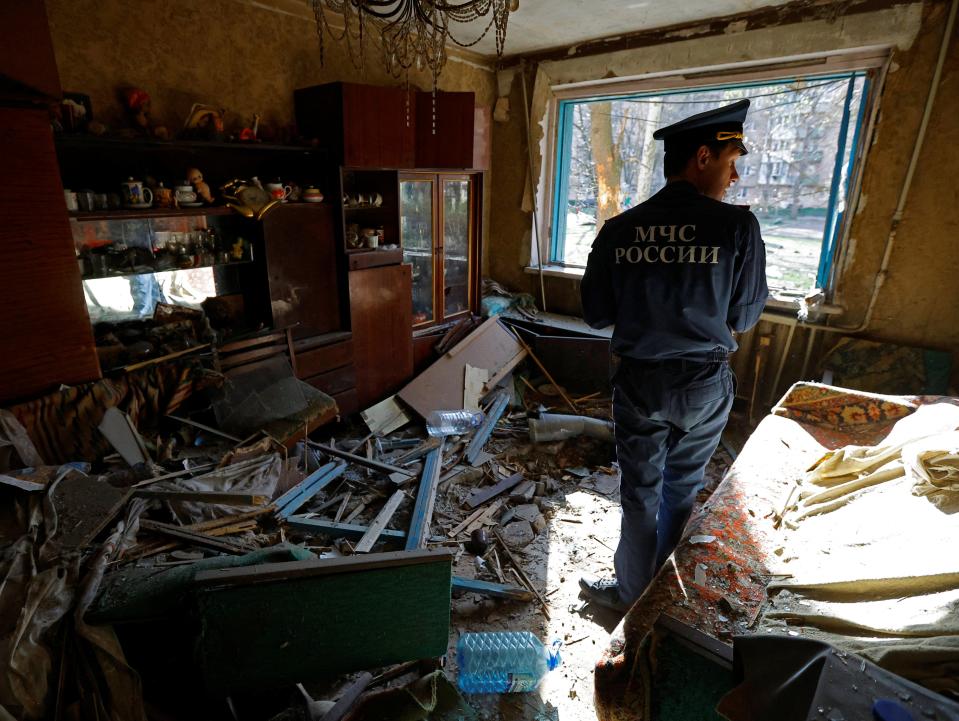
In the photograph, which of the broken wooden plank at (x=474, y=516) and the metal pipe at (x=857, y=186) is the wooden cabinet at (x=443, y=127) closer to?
the broken wooden plank at (x=474, y=516)

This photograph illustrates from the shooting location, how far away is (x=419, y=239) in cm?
432

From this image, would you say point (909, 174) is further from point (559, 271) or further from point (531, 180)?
point (531, 180)

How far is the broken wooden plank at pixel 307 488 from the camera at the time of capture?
2.73 m

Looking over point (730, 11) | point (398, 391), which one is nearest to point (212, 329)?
point (398, 391)

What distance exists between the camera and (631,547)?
217 centimetres

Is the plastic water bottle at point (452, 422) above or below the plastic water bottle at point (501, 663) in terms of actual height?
above

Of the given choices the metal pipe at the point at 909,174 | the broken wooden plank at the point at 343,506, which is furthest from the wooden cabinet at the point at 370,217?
the metal pipe at the point at 909,174

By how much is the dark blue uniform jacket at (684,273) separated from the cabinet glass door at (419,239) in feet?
8.07

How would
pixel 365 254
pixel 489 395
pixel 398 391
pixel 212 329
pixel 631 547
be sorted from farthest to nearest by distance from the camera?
pixel 489 395 < pixel 398 391 < pixel 365 254 < pixel 212 329 < pixel 631 547

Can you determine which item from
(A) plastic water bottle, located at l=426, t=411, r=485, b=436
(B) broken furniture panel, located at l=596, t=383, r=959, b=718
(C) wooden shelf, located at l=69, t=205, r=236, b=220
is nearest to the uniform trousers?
(B) broken furniture panel, located at l=596, t=383, r=959, b=718

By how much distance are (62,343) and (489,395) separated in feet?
9.53

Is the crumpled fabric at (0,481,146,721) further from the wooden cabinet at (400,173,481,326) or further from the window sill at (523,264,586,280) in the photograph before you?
the window sill at (523,264,586,280)

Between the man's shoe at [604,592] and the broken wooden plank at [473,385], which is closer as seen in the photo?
the man's shoe at [604,592]

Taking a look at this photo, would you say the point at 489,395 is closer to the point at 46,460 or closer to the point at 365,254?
the point at 365,254
